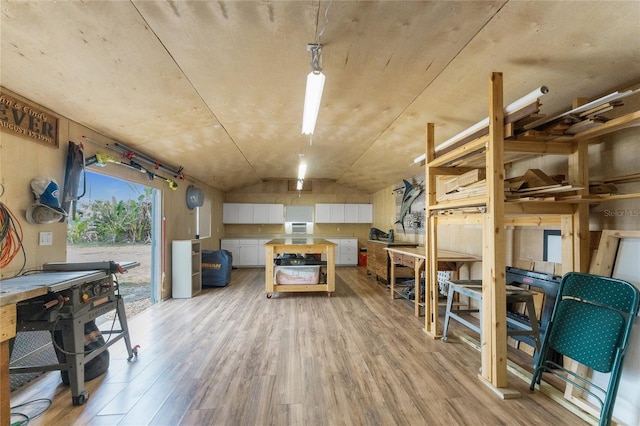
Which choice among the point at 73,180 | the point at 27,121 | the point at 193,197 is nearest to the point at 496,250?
the point at 73,180

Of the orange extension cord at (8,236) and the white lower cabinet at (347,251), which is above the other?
the orange extension cord at (8,236)

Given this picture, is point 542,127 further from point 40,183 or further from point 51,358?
point 51,358

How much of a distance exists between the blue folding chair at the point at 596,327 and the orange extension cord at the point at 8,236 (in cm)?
408

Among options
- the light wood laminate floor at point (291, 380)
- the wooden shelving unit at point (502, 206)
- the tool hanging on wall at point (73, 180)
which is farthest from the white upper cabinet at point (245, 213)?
the wooden shelving unit at point (502, 206)

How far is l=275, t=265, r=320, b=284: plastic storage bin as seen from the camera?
4.64m

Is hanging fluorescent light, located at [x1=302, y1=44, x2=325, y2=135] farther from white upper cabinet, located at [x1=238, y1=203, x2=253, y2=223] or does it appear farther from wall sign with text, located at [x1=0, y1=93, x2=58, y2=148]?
white upper cabinet, located at [x1=238, y1=203, x2=253, y2=223]

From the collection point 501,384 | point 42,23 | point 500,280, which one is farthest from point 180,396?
point 42,23

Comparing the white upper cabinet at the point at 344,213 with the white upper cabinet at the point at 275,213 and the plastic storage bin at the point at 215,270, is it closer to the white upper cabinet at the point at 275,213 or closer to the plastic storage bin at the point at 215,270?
the white upper cabinet at the point at 275,213

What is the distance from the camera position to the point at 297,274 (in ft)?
15.3

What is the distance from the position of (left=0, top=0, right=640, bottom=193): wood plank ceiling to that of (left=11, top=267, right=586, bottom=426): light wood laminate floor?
2.53 metres

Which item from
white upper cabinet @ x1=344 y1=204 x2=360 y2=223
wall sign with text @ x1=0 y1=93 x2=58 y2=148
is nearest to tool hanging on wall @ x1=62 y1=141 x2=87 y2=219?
wall sign with text @ x1=0 y1=93 x2=58 y2=148

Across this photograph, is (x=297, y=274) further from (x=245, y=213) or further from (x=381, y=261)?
(x=245, y=213)

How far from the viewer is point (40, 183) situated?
2166mm

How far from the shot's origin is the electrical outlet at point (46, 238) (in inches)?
88.5
